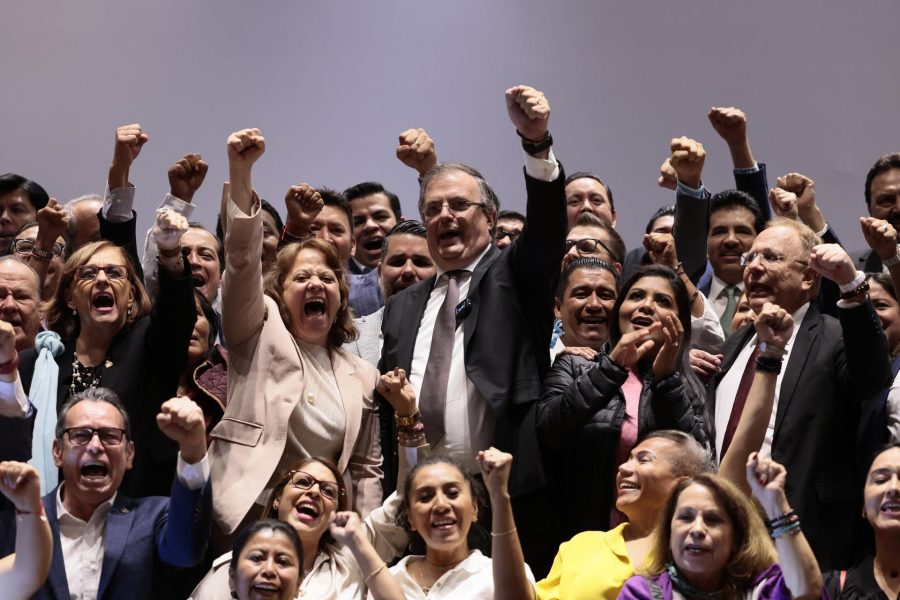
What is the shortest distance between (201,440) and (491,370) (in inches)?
29.8

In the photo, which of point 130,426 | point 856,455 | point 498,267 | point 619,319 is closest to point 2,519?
point 130,426

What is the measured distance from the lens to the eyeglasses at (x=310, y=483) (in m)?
3.68

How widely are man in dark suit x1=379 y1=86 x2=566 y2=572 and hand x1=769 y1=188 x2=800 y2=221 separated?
93 centimetres

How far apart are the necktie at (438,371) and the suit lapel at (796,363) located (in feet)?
2.73

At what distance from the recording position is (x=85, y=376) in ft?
12.9

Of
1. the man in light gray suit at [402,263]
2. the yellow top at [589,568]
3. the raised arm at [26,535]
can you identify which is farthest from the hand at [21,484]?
the man in light gray suit at [402,263]

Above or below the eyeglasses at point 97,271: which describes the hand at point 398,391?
below

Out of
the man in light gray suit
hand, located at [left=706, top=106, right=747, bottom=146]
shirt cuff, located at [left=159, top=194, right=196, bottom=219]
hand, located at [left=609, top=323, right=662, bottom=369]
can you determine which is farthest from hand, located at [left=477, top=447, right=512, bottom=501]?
hand, located at [left=706, top=106, right=747, bottom=146]

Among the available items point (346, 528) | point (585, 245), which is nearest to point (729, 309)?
point (585, 245)

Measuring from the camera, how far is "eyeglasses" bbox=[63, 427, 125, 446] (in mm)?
3604

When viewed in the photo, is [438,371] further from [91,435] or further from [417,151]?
[417,151]

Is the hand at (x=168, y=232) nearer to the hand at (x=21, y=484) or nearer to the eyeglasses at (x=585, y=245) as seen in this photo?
the hand at (x=21, y=484)

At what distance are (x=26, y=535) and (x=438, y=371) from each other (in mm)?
1092

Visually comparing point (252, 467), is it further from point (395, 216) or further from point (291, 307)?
point (395, 216)
